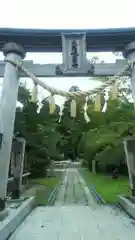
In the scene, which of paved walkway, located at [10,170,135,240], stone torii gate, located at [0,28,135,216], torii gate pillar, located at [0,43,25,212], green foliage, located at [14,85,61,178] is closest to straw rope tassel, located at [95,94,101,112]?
stone torii gate, located at [0,28,135,216]

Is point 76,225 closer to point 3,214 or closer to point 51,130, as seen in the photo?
point 3,214

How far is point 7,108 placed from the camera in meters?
5.93

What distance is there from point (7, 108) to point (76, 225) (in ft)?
9.48

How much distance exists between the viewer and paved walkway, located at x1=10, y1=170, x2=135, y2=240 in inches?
190

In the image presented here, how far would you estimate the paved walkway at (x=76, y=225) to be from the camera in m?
4.82

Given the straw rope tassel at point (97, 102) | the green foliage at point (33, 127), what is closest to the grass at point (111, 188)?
the green foliage at point (33, 127)

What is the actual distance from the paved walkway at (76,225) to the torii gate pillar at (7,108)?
0.93 m

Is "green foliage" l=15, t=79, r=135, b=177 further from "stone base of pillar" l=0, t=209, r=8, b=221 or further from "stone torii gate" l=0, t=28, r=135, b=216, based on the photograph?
"stone base of pillar" l=0, t=209, r=8, b=221

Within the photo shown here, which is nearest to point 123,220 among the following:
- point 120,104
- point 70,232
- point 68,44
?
point 70,232

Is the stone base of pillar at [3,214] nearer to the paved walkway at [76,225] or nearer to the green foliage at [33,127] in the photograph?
the paved walkway at [76,225]

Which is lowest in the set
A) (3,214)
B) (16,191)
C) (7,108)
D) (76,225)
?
(76,225)

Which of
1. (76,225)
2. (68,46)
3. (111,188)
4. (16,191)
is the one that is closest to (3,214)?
(76,225)

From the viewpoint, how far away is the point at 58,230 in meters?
5.28

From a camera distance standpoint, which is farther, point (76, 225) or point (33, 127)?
point (33, 127)
